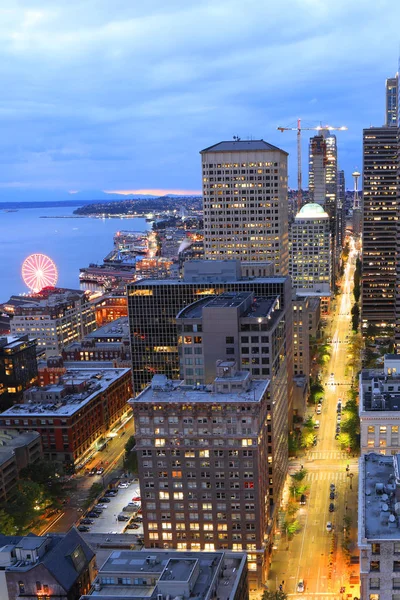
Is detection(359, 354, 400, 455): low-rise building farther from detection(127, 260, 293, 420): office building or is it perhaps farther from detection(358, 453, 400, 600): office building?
detection(127, 260, 293, 420): office building

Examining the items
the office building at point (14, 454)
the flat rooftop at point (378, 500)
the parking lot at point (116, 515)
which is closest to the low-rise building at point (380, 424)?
the flat rooftop at point (378, 500)

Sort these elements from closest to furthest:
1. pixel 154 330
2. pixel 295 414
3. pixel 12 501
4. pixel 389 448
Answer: pixel 389 448, pixel 12 501, pixel 154 330, pixel 295 414

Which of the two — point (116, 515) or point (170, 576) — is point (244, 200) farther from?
point (170, 576)

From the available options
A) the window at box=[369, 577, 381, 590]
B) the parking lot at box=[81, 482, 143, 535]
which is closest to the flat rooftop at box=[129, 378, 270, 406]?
the parking lot at box=[81, 482, 143, 535]

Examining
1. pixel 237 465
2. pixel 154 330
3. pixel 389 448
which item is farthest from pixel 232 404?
pixel 154 330

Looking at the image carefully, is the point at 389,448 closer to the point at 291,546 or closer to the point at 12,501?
the point at 291,546

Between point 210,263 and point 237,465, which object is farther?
point 210,263
